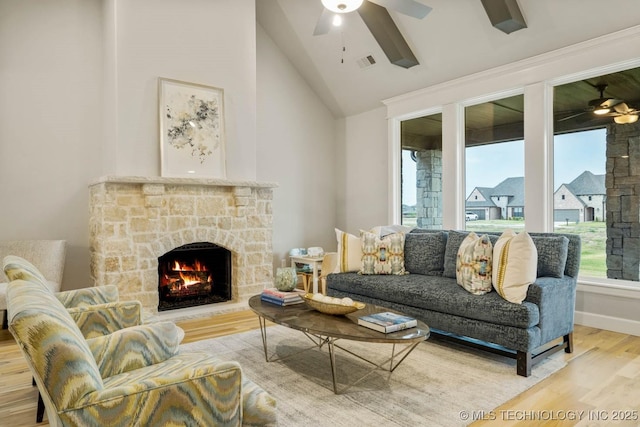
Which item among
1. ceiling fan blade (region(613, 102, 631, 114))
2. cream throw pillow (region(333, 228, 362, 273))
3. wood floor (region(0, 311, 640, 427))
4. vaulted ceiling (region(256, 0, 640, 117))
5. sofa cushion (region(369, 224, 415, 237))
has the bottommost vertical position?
wood floor (region(0, 311, 640, 427))

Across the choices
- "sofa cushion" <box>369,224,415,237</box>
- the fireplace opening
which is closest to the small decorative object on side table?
"sofa cushion" <box>369,224,415,237</box>

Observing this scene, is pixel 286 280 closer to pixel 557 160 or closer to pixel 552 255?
pixel 552 255

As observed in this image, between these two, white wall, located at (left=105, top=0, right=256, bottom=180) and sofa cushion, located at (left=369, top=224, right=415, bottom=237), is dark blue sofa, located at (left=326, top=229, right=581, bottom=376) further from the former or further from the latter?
white wall, located at (left=105, top=0, right=256, bottom=180)

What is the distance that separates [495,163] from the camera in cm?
473

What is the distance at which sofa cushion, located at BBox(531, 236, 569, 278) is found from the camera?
3125mm

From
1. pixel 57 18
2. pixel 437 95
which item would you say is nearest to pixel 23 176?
pixel 57 18

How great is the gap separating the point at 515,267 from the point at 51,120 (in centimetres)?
470

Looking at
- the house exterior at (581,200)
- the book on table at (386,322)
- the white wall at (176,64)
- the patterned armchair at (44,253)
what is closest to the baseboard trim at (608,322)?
the house exterior at (581,200)

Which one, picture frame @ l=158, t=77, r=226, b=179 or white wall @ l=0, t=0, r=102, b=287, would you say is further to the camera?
picture frame @ l=158, t=77, r=226, b=179

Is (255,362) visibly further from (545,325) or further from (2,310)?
(2,310)

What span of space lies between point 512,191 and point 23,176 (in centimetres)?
524

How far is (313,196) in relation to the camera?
20.9 ft

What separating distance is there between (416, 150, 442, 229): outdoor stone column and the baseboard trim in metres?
1.84

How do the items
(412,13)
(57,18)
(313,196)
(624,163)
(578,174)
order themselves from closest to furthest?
(412,13)
(624,163)
(578,174)
(57,18)
(313,196)
